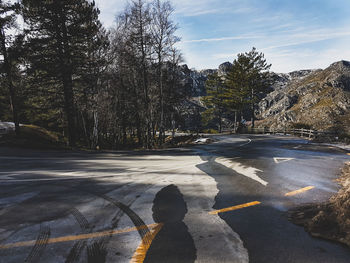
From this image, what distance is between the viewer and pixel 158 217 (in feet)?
13.0

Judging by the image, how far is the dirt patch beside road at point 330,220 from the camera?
3.14 meters

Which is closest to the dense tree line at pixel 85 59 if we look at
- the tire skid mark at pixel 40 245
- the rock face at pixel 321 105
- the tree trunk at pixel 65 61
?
the tree trunk at pixel 65 61

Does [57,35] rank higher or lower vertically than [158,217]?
higher

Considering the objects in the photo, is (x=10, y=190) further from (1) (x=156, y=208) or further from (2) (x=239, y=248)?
(2) (x=239, y=248)

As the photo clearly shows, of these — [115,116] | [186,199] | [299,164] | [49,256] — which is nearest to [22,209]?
[49,256]

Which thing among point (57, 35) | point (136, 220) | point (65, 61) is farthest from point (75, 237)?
point (57, 35)

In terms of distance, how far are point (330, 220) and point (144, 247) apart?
10.1 feet

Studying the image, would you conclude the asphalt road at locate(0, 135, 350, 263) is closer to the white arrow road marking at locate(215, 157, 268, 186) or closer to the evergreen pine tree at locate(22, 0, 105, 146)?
the white arrow road marking at locate(215, 157, 268, 186)

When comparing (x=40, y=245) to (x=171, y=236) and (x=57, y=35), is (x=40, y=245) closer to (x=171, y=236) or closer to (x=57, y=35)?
(x=171, y=236)

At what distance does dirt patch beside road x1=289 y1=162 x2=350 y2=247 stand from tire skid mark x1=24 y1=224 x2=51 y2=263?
13.4ft

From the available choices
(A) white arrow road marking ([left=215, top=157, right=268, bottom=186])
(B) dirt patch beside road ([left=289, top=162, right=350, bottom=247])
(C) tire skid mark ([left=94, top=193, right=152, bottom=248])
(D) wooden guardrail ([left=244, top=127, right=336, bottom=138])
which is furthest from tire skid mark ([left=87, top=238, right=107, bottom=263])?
(D) wooden guardrail ([left=244, top=127, right=336, bottom=138])

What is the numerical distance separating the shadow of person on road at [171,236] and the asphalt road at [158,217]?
0.05ft

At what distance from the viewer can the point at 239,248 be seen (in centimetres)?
295

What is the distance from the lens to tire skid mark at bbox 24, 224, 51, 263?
8.79 feet
